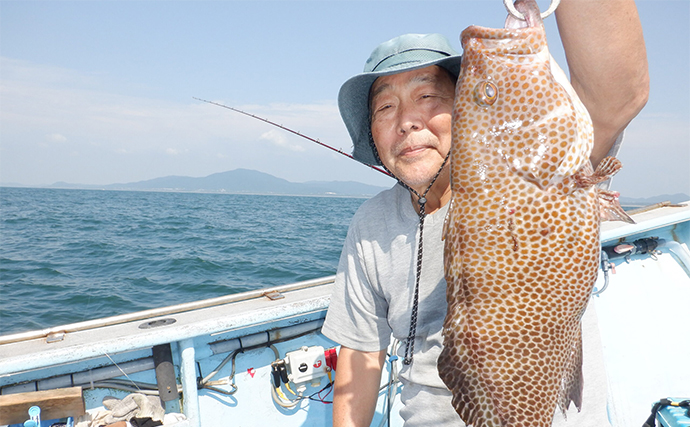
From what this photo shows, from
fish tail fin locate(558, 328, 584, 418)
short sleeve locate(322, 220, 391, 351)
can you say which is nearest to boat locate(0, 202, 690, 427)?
short sleeve locate(322, 220, 391, 351)

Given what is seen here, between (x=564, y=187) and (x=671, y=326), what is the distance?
3.61 metres

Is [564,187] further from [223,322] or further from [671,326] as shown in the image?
[671,326]

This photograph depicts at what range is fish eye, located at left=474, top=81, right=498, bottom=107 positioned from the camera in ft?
5.20

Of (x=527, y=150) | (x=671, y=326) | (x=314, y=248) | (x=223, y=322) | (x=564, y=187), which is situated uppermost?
(x=527, y=150)

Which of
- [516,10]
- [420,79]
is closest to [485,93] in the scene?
[516,10]

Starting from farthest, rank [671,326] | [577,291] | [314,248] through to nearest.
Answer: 1. [314,248]
2. [671,326]
3. [577,291]

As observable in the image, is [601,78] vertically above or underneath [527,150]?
above

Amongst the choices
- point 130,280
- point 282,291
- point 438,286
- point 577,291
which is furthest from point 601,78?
point 130,280

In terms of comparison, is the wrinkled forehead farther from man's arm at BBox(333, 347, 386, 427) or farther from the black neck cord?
man's arm at BBox(333, 347, 386, 427)

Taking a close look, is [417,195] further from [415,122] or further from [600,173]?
[600,173]

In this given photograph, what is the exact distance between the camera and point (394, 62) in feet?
6.52

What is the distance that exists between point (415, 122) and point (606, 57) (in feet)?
2.48

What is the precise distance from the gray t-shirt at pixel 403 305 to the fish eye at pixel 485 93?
2.24ft

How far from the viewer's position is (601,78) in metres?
1.57
